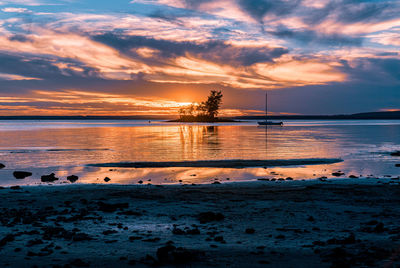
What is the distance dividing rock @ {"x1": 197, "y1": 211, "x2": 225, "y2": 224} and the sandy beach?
0.19 ft

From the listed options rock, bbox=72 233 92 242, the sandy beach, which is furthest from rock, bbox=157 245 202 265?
rock, bbox=72 233 92 242

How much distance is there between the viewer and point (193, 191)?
17359 millimetres

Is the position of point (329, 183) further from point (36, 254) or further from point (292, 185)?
point (36, 254)

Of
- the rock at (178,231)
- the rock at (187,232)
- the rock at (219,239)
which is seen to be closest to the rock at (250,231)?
the rock at (219,239)

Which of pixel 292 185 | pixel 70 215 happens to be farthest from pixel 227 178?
pixel 70 215

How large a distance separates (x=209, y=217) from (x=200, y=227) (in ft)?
2.95

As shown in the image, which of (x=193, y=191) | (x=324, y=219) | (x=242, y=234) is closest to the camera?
(x=242, y=234)

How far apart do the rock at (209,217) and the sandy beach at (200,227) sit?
0.06 metres

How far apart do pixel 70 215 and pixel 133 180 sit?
32.7 ft

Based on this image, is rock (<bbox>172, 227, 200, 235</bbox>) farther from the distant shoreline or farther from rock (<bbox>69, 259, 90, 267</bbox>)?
the distant shoreline

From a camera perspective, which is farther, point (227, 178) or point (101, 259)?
point (227, 178)

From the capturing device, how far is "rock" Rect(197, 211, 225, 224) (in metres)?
12.1

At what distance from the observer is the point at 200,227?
448 inches

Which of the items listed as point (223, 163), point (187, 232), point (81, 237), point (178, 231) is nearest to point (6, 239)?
point (81, 237)
